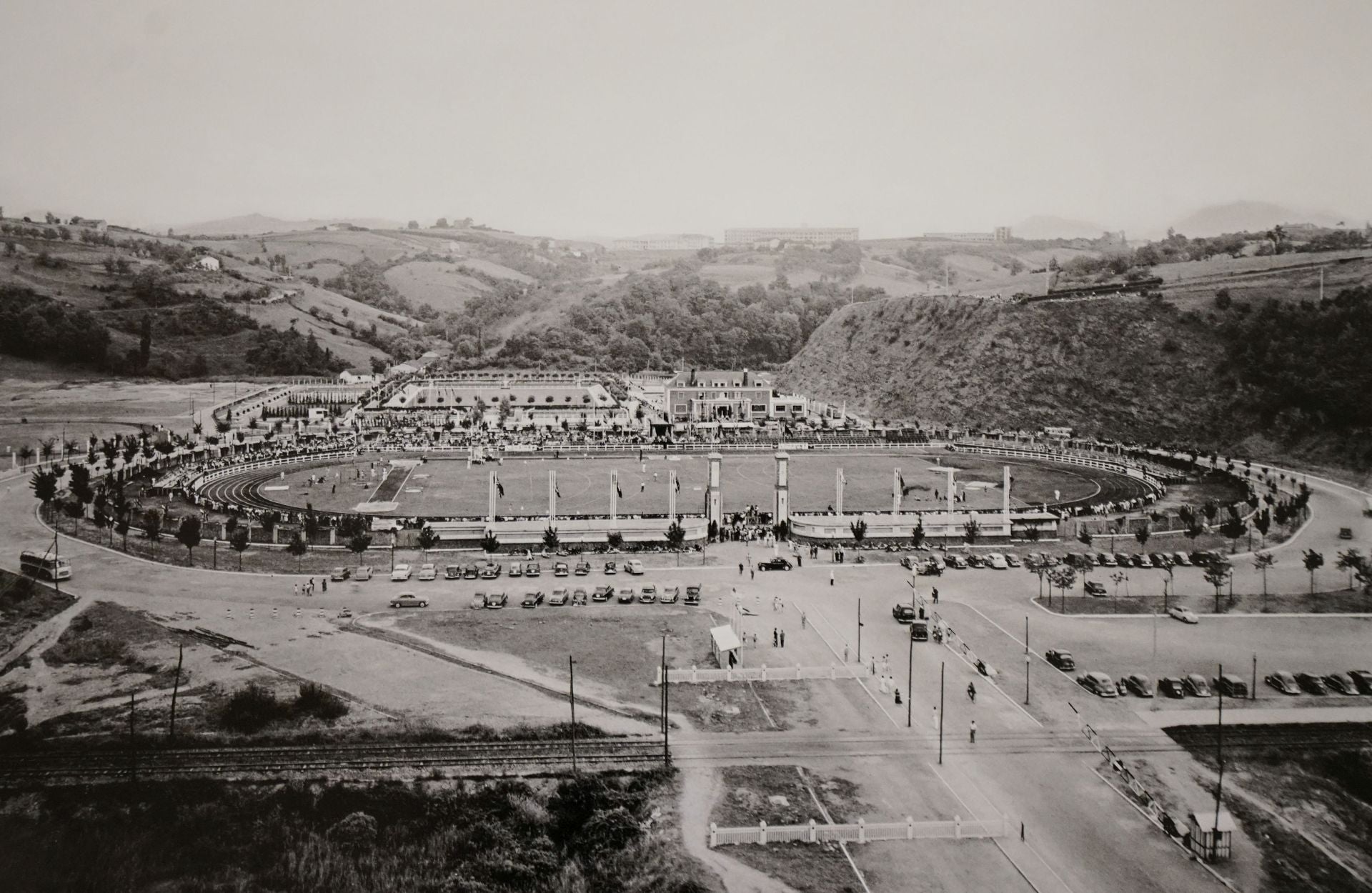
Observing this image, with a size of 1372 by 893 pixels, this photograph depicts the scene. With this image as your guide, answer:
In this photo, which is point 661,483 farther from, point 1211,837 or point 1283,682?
point 1211,837

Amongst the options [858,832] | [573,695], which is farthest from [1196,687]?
[573,695]

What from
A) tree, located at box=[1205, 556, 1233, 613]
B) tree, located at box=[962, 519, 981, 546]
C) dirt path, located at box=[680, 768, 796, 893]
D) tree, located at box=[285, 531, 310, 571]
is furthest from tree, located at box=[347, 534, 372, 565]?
tree, located at box=[1205, 556, 1233, 613]

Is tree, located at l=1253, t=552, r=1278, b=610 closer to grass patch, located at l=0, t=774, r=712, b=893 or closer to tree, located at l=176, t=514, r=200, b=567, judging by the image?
grass patch, located at l=0, t=774, r=712, b=893

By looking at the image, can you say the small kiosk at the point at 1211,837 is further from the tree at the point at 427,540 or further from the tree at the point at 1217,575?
the tree at the point at 427,540

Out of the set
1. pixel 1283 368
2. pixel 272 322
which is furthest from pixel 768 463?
pixel 272 322

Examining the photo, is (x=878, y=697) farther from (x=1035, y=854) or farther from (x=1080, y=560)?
(x=1080, y=560)

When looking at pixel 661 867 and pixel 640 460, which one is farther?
pixel 640 460
